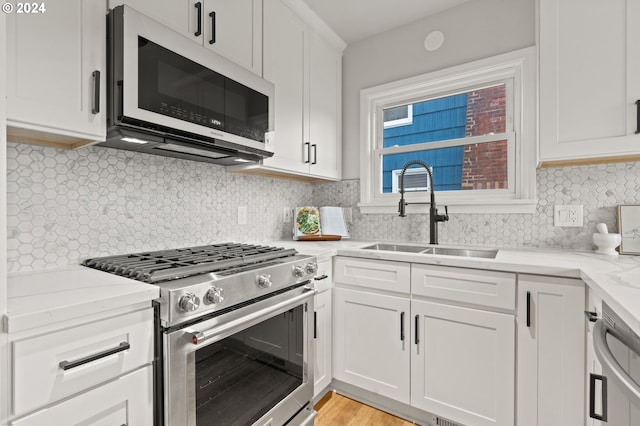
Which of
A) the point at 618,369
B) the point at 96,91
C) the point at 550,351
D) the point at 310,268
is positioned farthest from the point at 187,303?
the point at 550,351

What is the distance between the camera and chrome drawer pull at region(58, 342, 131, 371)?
0.82 metres

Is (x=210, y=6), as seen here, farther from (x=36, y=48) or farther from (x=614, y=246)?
(x=614, y=246)

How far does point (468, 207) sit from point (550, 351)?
1.01m

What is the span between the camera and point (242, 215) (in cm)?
216

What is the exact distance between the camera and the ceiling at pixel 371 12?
220cm

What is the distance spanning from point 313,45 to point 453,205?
1.54 metres

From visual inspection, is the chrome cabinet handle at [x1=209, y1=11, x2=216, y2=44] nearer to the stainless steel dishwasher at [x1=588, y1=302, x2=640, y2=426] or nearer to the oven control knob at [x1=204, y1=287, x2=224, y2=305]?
the oven control knob at [x1=204, y1=287, x2=224, y2=305]

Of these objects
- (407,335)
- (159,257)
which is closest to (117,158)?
(159,257)

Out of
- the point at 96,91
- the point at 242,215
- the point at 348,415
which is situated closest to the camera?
the point at 96,91

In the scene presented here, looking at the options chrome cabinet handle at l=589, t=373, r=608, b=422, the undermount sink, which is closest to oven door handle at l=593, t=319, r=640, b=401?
chrome cabinet handle at l=589, t=373, r=608, b=422

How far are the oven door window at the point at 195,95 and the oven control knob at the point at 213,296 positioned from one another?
735mm

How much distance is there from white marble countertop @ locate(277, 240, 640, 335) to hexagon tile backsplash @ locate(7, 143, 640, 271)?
10.6 inches

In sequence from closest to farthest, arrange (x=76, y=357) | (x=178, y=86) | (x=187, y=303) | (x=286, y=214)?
(x=76, y=357) < (x=187, y=303) < (x=178, y=86) < (x=286, y=214)

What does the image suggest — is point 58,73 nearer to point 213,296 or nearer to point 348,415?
point 213,296
